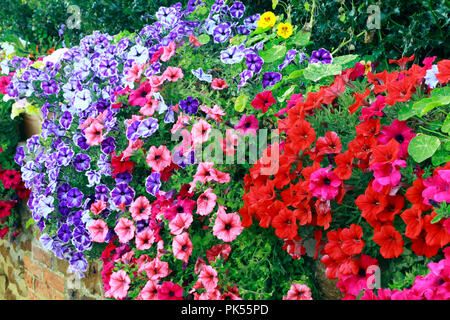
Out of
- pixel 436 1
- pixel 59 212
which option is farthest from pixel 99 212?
pixel 436 1

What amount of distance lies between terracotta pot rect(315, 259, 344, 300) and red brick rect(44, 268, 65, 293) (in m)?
2.03

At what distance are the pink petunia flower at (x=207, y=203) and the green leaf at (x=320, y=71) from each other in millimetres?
722

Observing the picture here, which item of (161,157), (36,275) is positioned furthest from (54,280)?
(161,157)

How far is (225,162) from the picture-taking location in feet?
6.98

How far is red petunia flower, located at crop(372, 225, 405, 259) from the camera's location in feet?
5.02

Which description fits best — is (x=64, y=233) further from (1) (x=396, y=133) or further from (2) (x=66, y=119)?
(1) (x=396, y=133)

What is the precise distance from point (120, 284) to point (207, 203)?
2.06 ft

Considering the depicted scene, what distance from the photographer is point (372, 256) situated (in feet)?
5.59

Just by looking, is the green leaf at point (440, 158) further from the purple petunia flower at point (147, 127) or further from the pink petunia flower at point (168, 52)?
the pink petunia flower at point (168, 52)

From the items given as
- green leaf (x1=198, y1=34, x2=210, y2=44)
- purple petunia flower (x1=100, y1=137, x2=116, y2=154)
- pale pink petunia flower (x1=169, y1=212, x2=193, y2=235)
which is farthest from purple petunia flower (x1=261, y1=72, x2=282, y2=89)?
purple petunia flower (x1=100, y1=137, x2=116, y2=154)

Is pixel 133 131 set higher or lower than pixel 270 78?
lower

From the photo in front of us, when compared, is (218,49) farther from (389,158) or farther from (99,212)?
(389,158)

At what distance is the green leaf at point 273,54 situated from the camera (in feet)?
8.05

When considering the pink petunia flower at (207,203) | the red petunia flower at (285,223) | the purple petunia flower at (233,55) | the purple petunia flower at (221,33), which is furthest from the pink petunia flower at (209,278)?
the purple petunia flower at (221,33)
